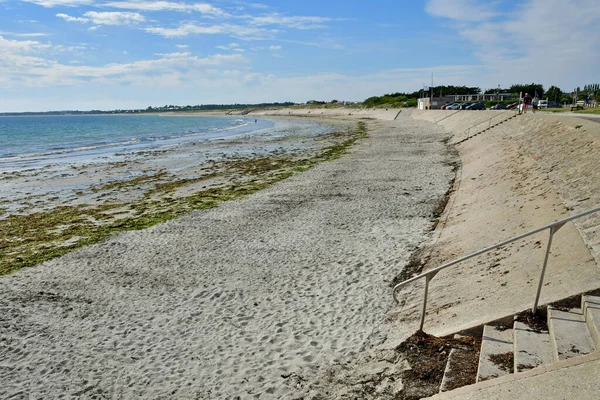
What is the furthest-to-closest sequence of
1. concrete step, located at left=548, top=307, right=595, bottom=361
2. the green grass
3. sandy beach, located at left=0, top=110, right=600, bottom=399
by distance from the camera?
1. the green grass
2. sandy beach, located at left=0, top=110, right=600, bottom=399
3. concrete step, located at left=548, top=307, right=595, bottom=361

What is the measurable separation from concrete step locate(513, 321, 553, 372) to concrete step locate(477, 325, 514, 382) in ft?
0.44

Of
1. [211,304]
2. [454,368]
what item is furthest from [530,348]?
[211,304]

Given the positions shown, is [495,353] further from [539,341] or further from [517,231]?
Answer: [517,231]

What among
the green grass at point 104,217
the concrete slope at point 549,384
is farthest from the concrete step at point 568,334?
the green grass at point 104,217

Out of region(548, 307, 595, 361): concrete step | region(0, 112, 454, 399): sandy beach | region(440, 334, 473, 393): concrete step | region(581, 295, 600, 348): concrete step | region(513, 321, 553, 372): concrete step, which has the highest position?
region(581, 295, 600, 348): concrete step

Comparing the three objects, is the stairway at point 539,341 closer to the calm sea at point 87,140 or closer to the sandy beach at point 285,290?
the sandy beach at point 285,290

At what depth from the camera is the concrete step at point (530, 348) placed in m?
5.25

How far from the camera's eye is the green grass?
13438 mm

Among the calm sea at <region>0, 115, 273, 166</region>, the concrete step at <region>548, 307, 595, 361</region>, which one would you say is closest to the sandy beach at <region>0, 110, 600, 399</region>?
the concrete step at <region>548, 307, 595, 361</region>

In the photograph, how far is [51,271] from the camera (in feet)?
38.0

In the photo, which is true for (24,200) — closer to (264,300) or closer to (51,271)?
(51,271)

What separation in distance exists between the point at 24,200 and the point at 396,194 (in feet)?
56.0

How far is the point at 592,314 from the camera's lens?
5496 millimetres

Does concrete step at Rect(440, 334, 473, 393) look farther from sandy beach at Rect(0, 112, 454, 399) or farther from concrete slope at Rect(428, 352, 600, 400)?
sandy beach at Rect(0, 112, 454, 399)
